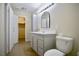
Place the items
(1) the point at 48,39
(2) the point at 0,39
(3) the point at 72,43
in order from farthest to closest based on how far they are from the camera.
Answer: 1. (1) the point at 48,39
2. (3) the point at 72,43
3. (2) the point at 0,39

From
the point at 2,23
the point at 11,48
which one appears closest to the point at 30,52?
the point at 11,48

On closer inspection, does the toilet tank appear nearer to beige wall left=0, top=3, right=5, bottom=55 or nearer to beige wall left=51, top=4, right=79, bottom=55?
beige wall left=51, top=4, right=79, bottom=55

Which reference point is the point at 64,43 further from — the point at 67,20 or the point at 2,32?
the point at 2,32

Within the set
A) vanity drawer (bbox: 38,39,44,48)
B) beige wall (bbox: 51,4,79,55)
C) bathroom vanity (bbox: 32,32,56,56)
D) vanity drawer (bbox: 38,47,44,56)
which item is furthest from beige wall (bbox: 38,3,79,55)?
vanity drawer (bbox: 38,47,44,56)

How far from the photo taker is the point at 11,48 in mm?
1604

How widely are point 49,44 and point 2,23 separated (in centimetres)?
77

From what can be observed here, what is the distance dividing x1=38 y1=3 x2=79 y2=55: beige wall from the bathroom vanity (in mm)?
146

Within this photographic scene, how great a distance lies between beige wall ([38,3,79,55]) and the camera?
149 cm

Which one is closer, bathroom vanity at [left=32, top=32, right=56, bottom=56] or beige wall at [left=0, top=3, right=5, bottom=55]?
beige wall at [left=0, top=3, right=5, bottom=55]

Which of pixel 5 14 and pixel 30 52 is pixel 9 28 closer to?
pixel 5 14

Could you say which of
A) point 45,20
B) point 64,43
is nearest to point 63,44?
point 64,43

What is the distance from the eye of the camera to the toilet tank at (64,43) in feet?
5.10

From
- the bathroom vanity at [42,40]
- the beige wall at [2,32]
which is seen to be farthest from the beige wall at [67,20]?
the beige wall at [2,32]

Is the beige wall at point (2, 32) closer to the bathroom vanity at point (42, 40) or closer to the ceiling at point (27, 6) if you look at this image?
the ceiling at point (27, 6)
